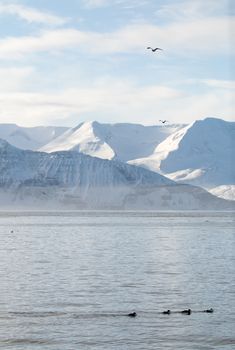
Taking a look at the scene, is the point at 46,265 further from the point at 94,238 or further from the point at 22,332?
the point at 94,238

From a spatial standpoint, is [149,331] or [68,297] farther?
[68,297]

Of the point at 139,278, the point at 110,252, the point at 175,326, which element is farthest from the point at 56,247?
the point at 175,326

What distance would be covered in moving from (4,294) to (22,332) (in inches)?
603

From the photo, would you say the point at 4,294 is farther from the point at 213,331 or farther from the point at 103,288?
the point at 213,331

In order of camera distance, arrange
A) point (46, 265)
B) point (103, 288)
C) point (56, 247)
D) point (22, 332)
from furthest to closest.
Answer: point (56, 247) → point (46, 265) → point (103, 288) → point (22, 332)

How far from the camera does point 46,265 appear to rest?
9125 cm

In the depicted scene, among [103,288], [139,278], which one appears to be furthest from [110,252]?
[103,288]

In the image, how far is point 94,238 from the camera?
152 metres

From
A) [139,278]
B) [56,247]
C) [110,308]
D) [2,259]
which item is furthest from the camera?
[56,247]

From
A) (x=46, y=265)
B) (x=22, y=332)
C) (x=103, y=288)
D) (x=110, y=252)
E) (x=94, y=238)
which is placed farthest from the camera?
(x=94, y=238)

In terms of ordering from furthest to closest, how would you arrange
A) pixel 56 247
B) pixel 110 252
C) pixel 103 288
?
1. pixel 56 247
2. pixel 110 252
3. pixel 103 288

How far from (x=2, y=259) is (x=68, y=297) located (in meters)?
37.6

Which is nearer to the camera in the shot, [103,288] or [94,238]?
[103,288]

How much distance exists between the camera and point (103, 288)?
6981 centimetres
